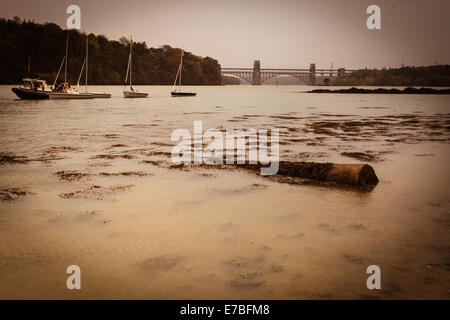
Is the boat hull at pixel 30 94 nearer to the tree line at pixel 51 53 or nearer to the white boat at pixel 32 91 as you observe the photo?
the white boat at pixel 32 91

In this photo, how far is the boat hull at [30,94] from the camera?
44622mm

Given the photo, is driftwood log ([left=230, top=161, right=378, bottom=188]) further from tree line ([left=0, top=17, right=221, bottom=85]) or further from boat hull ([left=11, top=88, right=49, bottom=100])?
tree line ([left=0, top=17, right=221, bottom=85])

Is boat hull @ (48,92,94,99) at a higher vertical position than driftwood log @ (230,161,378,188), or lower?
higher

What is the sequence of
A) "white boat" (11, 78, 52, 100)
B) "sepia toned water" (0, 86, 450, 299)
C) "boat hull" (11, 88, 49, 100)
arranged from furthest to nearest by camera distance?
"white boat" (11, 78, 52, 100) → "boat hull" (11, 88, 49, 100) → "sepia toned water" (0, 86, 450, 299)

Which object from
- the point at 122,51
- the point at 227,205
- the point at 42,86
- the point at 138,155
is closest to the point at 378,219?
the point at 227,205

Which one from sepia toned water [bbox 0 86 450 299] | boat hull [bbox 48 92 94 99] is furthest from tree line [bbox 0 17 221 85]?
sepia toned water [bbox 0 86 450 299]

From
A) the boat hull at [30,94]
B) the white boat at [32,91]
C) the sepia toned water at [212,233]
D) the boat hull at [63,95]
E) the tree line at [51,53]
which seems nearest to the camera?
the sepia toned water at [212,233]

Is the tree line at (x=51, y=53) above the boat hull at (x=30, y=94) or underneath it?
above

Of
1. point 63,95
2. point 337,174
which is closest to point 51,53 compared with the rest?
point 63,95

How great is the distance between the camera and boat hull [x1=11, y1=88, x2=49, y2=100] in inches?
1757

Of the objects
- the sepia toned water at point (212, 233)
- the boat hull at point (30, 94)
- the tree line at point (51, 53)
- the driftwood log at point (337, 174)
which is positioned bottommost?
the sepia toned water at point (212, 233)

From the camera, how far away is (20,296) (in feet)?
12.7

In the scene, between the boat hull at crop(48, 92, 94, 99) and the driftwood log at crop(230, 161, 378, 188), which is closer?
the driftwood log at crop(230, 161, 378, 188)

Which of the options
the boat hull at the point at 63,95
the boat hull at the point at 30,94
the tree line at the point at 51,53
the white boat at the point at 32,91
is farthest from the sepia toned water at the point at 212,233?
the tree line at the point at 51,53
